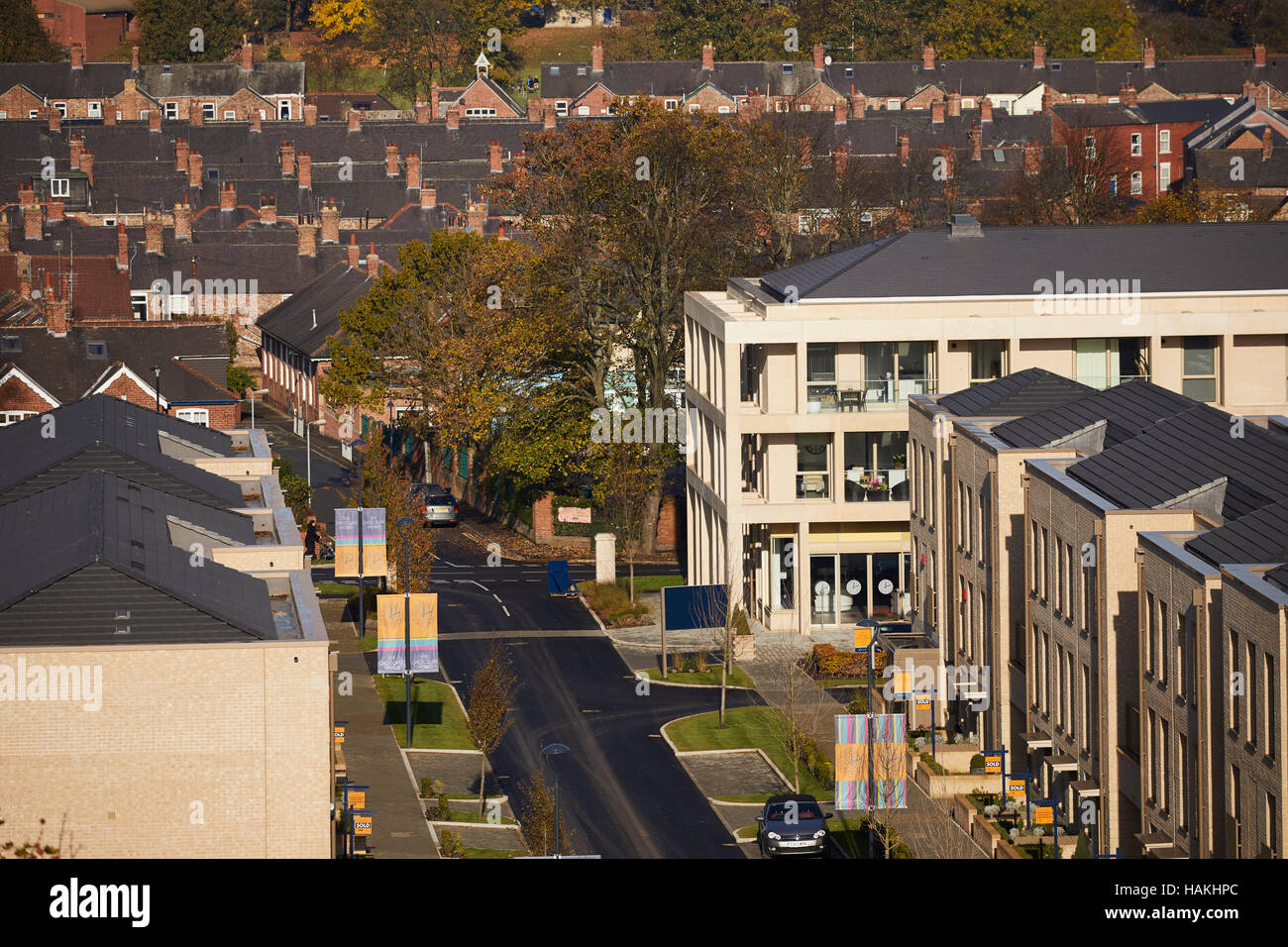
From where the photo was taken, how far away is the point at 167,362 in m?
82.2

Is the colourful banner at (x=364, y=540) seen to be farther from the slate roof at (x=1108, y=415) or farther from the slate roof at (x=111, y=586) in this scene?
the slate roof at (x=1108, y=415)

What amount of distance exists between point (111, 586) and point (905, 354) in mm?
30610

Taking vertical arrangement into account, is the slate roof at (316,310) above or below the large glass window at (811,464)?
above

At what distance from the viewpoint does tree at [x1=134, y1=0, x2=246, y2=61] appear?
16638cm

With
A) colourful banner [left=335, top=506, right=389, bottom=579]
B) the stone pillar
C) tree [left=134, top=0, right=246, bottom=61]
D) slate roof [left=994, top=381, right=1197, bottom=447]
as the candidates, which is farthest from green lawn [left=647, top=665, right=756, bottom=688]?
tree [left=134, top=0, right=246, bottom=61]

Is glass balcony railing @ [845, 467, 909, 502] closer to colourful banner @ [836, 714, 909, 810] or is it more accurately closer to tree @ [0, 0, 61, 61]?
colourful banner @ [836, 714, 909, 810]

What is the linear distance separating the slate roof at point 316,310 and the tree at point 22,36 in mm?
67617

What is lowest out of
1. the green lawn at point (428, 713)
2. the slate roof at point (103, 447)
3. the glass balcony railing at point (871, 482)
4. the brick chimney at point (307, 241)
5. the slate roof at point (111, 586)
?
the green lawn at point (428, 713)

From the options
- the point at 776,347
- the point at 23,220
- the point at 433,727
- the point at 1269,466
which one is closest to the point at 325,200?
the point at 23,220

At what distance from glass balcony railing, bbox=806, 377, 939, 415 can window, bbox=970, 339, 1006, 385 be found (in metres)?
1.39

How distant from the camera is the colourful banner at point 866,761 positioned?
34.6 meters

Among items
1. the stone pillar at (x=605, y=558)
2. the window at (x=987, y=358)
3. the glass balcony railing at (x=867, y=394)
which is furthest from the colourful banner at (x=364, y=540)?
the window at (x=987, y=358)

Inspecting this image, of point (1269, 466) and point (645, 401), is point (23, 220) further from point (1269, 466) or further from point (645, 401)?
point (1269, 466)

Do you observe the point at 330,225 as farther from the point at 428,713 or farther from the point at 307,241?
the point at 428,713
